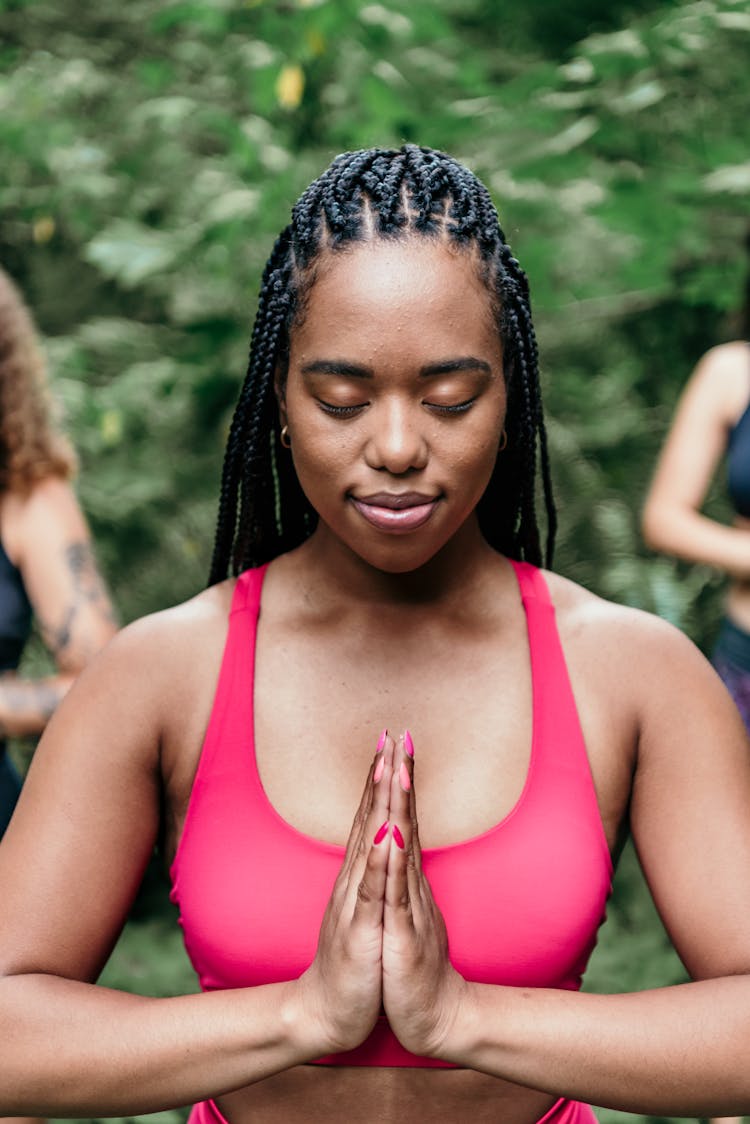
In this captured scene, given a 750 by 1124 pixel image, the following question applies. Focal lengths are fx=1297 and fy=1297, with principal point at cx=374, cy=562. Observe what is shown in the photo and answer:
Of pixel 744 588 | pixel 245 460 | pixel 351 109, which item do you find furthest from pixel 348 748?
pixel 351 109

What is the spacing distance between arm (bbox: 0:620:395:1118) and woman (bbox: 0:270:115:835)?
114 cm

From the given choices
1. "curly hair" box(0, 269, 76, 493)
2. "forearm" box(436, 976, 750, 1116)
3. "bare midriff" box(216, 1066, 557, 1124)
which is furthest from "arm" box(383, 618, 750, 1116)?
"curly hair" box(0, 269, 76, 493)

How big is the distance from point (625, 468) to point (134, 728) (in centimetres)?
382

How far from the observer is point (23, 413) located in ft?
9.44

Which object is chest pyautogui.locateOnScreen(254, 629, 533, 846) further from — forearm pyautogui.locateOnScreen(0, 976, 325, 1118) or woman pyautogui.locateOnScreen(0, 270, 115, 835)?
woman pyautogui.locateOnScreen(0, 270, 115, 835)

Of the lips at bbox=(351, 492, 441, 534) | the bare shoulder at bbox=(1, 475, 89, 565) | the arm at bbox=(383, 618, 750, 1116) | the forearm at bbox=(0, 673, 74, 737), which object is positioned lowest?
the forearm at bbox=(0, 673, 74, 737)

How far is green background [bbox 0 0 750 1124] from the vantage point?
12.5 feet

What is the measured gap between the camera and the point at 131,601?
5070 millimetres

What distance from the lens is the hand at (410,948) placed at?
1413 millimetres

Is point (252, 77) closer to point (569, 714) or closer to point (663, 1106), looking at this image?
point (569, 714)

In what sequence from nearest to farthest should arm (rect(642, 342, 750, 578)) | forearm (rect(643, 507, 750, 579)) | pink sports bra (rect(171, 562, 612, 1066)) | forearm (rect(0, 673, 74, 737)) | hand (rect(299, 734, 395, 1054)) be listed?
hand (rect(299, 734, 395, 1054))
pink sports bra (rect(171, 562, 612, 1066))
forearm (rect(0, 673, 74, 737))
forearm (rect(643, 507, 750, 579))
arm (rect(642, 342, 750, 578))

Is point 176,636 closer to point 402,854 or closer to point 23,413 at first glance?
point 402,854

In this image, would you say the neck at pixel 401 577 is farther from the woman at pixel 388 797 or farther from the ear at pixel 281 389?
the ear at pixel 281 389

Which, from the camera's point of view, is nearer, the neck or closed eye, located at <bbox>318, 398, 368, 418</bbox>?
closed eye, located at <bbox>318, 398, 368, 418</bbox>
